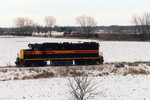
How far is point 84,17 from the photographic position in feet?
362

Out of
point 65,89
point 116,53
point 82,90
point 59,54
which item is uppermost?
point 59,54

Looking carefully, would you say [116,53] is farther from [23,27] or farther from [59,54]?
[23,27]

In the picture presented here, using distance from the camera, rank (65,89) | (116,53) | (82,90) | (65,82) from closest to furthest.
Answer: (82,90) < (65,89) < (65,82) < (116,53)

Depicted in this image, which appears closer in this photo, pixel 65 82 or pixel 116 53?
pixel 65 82

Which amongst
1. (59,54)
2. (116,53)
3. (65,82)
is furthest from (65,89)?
(116,53)

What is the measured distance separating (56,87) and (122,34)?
60501 mm

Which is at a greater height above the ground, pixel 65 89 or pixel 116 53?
pixel 116 53

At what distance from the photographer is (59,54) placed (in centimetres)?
2511

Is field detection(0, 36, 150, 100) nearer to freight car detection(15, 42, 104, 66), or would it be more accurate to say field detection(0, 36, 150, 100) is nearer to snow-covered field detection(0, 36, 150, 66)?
freight car detection(15, 42, 104, 66)

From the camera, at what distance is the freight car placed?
24.4 meters

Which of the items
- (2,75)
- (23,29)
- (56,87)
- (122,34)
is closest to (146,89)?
(56,87)

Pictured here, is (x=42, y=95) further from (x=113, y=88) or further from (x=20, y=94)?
(x=113, y=88)

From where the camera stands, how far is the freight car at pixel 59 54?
80.0 ft

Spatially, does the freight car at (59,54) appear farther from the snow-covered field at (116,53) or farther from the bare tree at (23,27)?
the bare tree at (23,27)
